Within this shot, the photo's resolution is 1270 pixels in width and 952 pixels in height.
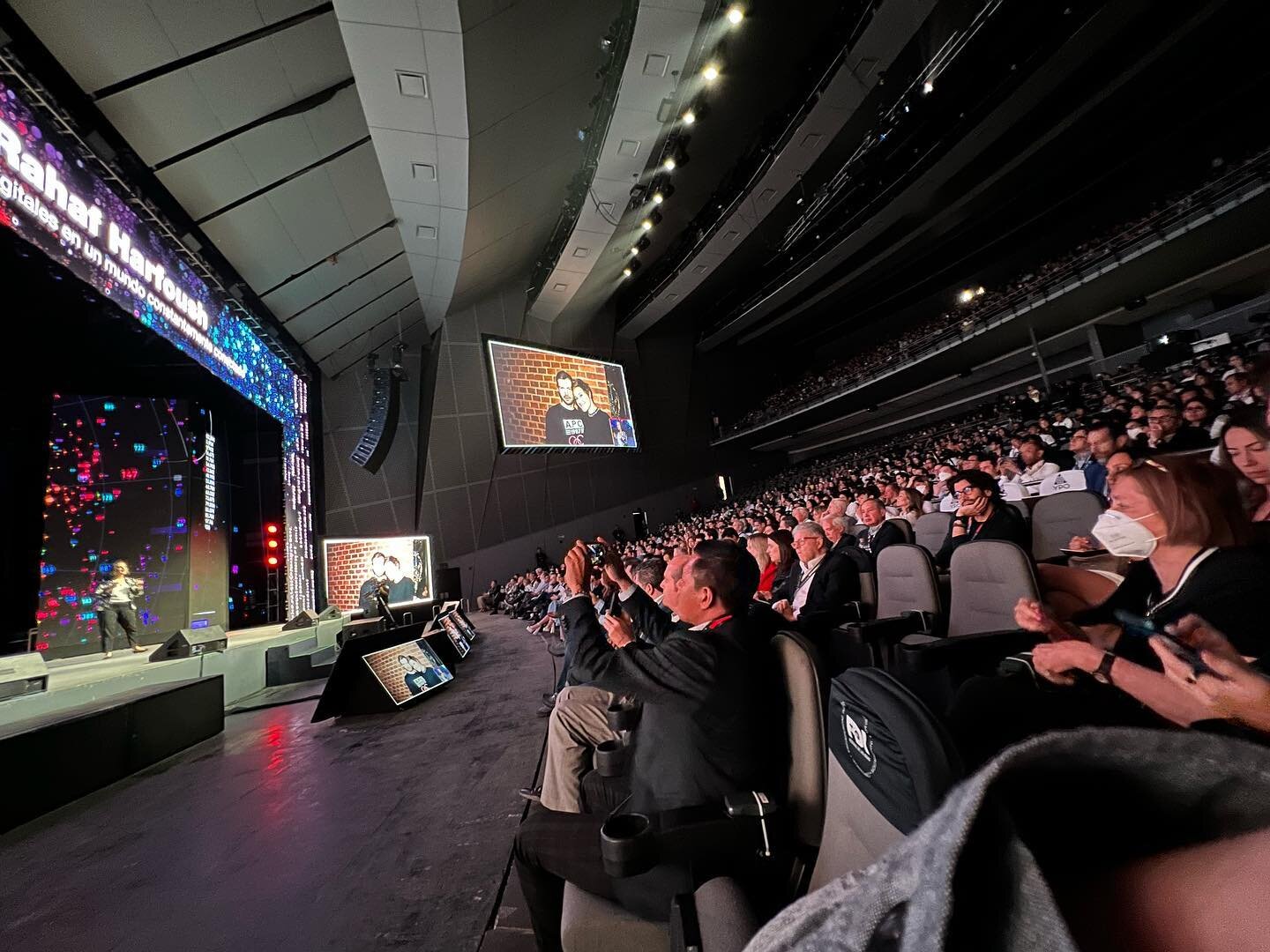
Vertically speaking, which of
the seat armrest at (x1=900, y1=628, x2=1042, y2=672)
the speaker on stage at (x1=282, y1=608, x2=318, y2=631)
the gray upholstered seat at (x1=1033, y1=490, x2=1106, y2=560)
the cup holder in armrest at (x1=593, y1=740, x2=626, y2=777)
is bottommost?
the cup holder in armrest at (x1=593, y1=740, x2=626, y2=777)

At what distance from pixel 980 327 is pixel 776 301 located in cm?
628

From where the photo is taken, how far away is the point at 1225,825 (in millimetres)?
362

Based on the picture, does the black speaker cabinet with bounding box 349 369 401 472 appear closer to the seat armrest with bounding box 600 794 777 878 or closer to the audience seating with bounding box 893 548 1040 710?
the audience seating with bounding box 893 548 1040 710

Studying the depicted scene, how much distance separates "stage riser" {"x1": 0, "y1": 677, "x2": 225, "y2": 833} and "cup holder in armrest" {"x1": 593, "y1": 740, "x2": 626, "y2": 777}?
3.63 m

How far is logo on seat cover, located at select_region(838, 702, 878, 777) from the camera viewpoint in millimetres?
828

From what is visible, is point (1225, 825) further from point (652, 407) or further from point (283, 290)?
point (652, 407)

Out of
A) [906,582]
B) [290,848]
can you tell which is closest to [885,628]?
[906,582]

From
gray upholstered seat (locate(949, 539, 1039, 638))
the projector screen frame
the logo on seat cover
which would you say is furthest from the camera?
the projector screen frame

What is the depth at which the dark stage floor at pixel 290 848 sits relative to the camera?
2021 millimetres

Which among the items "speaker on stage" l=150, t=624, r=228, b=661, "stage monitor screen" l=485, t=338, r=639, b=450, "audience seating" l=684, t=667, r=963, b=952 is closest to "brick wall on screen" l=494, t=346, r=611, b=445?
"stage monitor screen" l=485, t=338, r=639, b=450

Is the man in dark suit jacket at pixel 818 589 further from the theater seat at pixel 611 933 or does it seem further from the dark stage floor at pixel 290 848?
the dark stage floor at pixel 290 848

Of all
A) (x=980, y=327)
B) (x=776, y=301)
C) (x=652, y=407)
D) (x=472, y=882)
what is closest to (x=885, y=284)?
(x=776, y=301)

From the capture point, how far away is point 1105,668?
3.78 feet

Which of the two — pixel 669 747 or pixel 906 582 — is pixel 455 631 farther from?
pixel 669 747
